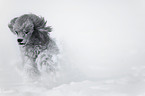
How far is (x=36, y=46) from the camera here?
6.54 feet

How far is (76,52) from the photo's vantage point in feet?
6.89

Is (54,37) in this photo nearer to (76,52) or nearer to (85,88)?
(76,52)

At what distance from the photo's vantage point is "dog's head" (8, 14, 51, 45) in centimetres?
181

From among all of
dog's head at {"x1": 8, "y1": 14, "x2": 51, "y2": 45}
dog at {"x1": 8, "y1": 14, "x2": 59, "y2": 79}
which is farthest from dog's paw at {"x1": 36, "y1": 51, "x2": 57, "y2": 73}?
dog's head at {"x1": 8, "y1": 14, "x2": 51, "y2": 45}

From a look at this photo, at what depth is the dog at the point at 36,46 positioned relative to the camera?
1852 millimetres

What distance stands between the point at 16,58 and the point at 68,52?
1.56ft

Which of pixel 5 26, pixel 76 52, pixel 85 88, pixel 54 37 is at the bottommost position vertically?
pixel 85 88

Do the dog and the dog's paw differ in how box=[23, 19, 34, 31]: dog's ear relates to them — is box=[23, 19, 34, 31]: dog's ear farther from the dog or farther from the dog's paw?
the dog's paw

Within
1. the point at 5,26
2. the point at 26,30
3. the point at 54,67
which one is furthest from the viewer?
the point at 5,26

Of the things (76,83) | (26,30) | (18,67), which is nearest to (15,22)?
(26,30)

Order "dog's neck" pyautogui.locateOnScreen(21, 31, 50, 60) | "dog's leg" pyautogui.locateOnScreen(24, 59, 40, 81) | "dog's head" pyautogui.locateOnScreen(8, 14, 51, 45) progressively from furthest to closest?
"dog's leg" pyautogui.locateOnScreen(24, 59, 40, 81)
"dog's neck" pyautogui.locateOnScreen(21, 31, 50, 60)
"dog's head" pyautogui.locateOnScreen(8, 14, 51, 45)

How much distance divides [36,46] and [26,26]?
0.23 meters

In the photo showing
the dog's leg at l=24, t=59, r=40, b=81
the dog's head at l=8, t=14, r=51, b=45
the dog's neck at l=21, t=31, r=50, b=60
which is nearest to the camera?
the dog's head at l=8, t=14, r=51, b=45

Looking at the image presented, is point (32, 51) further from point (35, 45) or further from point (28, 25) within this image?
point (28, 25)
